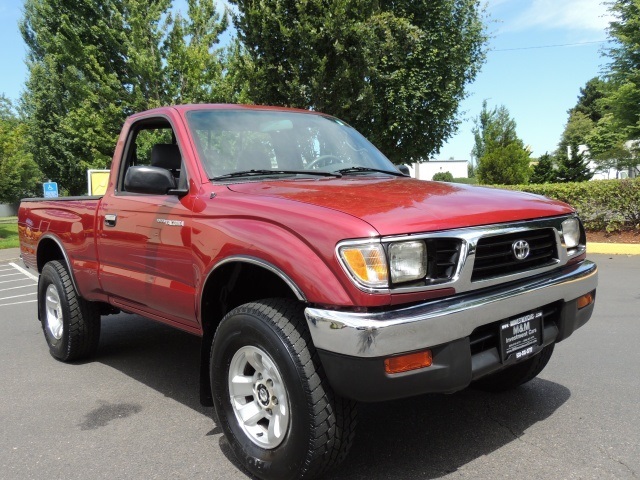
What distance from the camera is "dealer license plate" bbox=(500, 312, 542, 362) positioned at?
266 cm

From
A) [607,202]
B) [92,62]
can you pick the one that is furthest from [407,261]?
[92,62]

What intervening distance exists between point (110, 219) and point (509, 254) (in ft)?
8.99

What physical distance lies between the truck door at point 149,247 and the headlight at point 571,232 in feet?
6.86

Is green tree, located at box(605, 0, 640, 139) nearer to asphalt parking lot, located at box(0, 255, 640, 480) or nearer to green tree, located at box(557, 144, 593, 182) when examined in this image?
green tree, located at box(557, 144, 593, 182)

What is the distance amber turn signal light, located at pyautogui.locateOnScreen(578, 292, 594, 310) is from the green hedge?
1053cm

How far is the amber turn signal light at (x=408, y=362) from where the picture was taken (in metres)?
2.33

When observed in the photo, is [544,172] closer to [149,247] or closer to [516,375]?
[516,375]

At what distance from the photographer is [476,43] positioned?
2489 cm

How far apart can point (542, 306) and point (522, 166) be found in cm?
2753

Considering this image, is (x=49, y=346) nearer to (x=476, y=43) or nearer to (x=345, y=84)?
(x=345, y=84)

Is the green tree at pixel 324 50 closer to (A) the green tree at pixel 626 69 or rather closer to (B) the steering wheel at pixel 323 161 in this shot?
(A) the green tree at pixel 626 69

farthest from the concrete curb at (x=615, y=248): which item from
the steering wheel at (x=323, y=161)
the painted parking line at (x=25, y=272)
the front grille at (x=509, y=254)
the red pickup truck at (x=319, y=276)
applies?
the painted parking line at (x=25, y=272)

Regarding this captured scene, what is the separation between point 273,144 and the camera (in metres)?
3.81

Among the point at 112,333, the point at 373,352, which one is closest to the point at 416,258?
the point at 373,352
